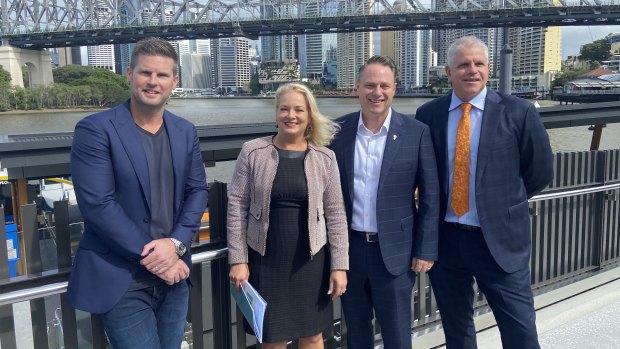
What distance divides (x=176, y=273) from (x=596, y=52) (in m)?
95.7

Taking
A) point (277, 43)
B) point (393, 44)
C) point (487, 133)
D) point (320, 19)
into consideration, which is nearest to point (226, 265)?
point (487, 133)

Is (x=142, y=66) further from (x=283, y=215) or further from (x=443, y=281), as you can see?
(x=443, y=281)

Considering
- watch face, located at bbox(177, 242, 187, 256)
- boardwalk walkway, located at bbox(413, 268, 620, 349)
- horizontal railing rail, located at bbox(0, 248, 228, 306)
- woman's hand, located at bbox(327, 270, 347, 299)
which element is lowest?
boardwalk walkway, located at bbox(413, 268, 620, 349)

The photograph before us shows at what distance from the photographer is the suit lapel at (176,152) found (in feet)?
6.08

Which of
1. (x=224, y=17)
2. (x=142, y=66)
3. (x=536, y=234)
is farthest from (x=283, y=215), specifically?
(x=224, y=17)

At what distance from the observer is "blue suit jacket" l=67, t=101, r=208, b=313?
5.58ft

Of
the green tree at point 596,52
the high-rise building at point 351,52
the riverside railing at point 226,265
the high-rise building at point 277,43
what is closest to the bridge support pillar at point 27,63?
the high-rise building at point 277,43

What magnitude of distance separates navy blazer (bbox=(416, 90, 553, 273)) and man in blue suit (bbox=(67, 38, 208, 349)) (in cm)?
111

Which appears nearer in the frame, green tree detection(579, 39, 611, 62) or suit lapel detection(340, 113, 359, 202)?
suit lapel detection(340, 113, 359, 202)

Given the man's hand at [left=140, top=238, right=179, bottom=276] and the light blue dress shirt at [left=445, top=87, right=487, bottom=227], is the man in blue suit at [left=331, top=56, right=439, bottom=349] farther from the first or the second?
the man's hand at [left=140, top=238, right=179, bottom=276]

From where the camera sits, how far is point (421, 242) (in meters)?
2.26

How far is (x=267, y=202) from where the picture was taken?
2.09m

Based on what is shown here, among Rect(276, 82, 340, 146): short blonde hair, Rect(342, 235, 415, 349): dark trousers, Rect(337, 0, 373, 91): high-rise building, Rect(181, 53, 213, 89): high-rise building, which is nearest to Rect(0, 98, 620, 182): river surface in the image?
Rect(337, 0, 373, 91): high-rise building

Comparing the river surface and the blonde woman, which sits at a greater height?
the blonde woman
